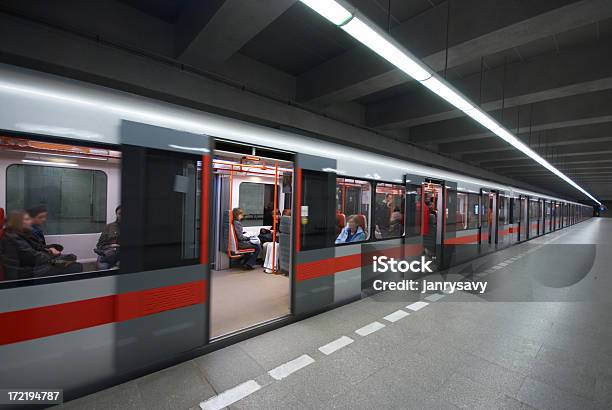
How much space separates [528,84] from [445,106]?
1.18 m

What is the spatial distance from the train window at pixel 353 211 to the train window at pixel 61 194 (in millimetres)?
2842

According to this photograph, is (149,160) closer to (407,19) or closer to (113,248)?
(113,248)

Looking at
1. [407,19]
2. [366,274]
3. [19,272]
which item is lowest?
[366,274]

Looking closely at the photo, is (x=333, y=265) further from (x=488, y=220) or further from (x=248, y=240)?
(x=488, y=220)

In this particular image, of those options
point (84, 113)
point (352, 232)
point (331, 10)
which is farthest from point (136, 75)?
point (352, 232)

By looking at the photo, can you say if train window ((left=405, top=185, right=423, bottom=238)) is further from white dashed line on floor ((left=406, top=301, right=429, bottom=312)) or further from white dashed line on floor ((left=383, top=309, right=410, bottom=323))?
white dashed line on floor ((left=383, top=309, right=410, bottom=323))

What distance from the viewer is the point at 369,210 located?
4152 millimetres

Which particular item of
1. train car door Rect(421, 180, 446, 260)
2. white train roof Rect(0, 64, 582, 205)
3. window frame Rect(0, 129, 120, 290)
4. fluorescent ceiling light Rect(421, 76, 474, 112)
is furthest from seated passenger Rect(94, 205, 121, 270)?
train car door Rect(421, 180, 446, 260)

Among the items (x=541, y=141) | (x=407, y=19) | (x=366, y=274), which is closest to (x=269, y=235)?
(x=366, y=274)

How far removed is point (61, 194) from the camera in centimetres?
250

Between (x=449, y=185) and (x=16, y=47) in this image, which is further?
(x=449, y=185)

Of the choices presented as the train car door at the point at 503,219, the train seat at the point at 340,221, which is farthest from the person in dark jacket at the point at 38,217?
the train car door at the point at 503,219

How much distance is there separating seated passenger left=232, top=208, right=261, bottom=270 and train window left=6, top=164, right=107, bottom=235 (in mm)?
2919

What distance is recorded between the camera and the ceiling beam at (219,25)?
97.1 inches
